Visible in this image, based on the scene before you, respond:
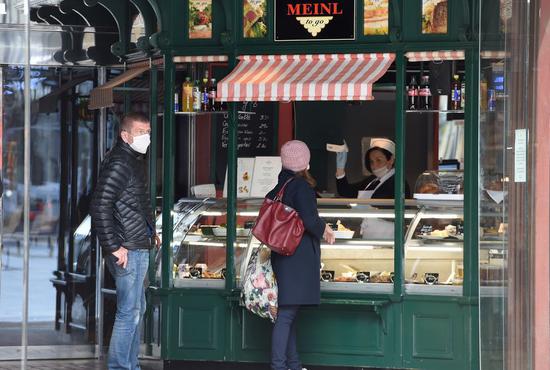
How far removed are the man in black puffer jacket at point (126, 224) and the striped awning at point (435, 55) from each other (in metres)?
1.97

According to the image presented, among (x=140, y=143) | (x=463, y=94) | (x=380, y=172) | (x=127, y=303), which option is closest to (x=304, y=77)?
(x=463, y=94)

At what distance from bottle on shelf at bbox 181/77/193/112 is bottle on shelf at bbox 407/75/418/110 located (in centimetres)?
166

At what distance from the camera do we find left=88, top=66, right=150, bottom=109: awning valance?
9.16 metres

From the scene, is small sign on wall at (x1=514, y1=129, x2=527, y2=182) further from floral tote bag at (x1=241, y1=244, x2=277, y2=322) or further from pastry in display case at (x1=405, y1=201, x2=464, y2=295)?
floral tote bag at (x1=241, y1=244, x2=277, y2=322)

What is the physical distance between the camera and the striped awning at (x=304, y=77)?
8.02 meters

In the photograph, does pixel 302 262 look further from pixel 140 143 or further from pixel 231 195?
pixel 140 143

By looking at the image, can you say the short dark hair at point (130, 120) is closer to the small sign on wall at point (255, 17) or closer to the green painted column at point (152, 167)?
the green painted column at point (152, 167)

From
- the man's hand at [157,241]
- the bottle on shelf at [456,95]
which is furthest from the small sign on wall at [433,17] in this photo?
the man's hand at [157,241]

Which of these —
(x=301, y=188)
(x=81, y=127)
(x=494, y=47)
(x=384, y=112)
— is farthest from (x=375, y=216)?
(x=384, y=112)

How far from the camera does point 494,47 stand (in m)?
6.78

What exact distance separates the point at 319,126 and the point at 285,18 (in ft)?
9.97

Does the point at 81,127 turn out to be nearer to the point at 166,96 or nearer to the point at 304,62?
the point at 166,96

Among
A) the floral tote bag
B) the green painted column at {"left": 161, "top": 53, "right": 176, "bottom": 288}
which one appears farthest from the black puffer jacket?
the green painted column at {"left": 161, "top": 53, "right": 176, "bottom": 288}

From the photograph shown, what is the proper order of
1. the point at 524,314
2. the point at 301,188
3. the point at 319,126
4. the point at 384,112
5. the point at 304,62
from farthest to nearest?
the point at 384,112
the point at 319,126
the point at 304,62
the point at 301,188
the point at 524,314
